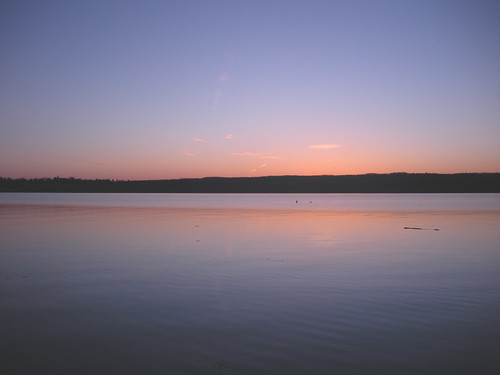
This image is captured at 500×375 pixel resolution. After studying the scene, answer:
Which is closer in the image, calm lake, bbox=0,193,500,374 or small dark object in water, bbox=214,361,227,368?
small dark object in water, bbox=214,361,227,368

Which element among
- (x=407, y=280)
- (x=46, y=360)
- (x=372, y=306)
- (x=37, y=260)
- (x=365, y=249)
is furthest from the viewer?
(x=365, y=249)

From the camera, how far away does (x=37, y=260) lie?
1553cm

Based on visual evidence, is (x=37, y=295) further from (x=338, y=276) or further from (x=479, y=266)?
(x=479, y=266)

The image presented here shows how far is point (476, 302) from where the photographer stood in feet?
32.0

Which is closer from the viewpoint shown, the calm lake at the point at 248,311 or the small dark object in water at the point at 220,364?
the small dark object in water at the point at 220,364

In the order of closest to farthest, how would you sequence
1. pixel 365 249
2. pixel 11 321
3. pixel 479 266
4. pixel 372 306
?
1. pixel 11 321
2. pixel 372 306
3. pixel 479 266
4. pixel 365 249

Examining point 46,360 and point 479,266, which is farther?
point 479,266

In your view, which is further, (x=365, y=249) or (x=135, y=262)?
(x=365, y=249)

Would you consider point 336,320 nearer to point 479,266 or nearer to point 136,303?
point 136,303

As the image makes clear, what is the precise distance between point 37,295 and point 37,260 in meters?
5.81

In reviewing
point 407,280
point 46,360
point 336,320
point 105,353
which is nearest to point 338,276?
point 407,280

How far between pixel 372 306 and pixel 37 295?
27.7ft

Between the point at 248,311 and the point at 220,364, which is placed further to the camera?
the point at 248,311

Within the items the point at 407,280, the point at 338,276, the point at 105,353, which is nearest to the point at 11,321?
the point at 105,353
